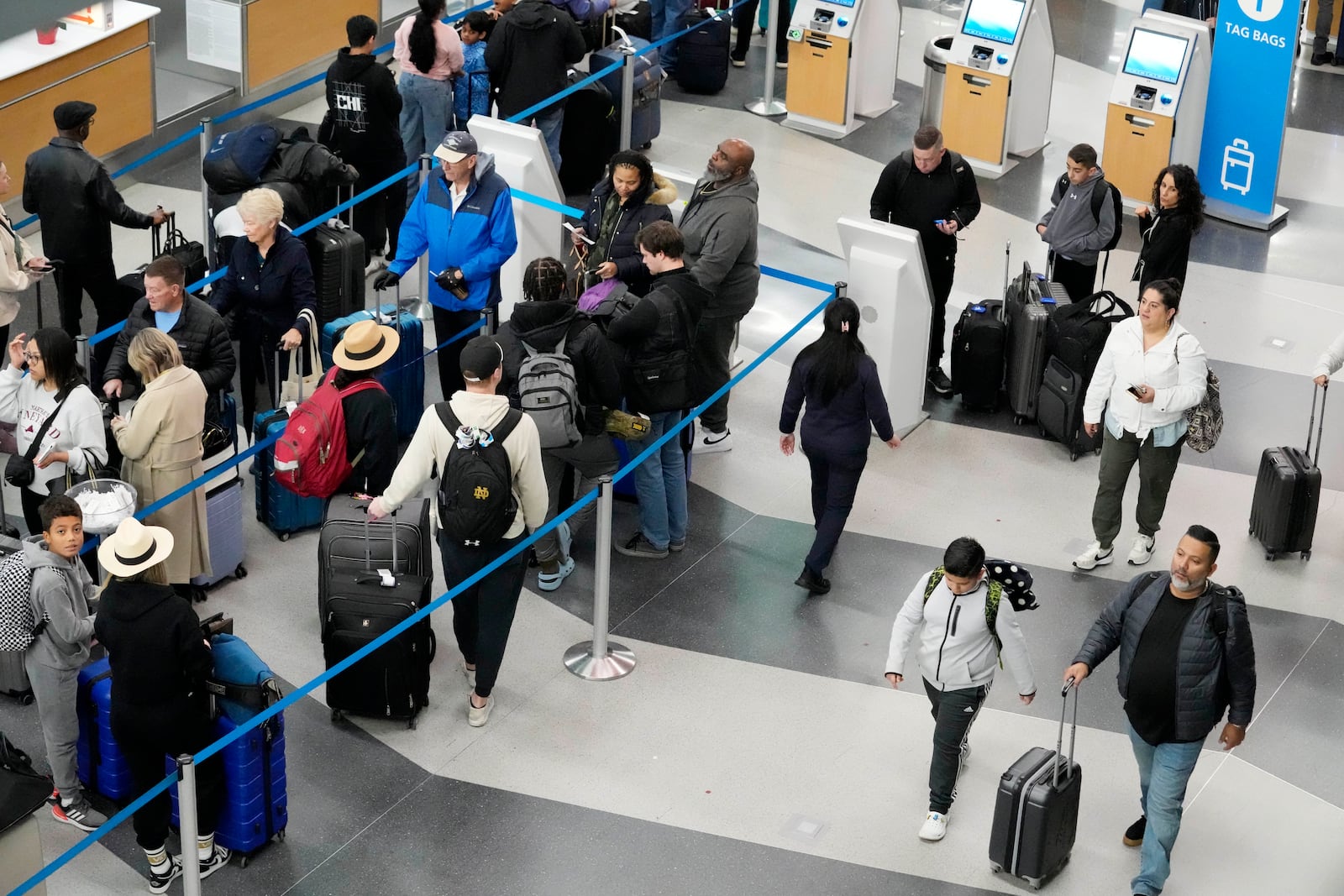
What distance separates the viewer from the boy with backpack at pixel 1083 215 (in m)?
9.77

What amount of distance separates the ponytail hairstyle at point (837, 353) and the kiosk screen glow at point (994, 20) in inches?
222

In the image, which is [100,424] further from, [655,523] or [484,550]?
[655,523]

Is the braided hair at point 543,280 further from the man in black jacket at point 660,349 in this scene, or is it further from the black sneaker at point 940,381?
the black sneaker at point 940,381

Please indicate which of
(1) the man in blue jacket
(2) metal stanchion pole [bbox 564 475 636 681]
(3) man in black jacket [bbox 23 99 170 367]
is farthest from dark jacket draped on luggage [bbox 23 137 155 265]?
(2) metal stanchion pole [bbox 564 475 636 681]

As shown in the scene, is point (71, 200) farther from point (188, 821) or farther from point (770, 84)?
point (770, 84)

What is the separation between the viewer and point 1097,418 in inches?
326

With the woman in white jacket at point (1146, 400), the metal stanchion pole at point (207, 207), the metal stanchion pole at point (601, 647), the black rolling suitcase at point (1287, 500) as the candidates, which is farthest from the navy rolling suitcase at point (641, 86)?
the black rolling suitcase at point (1287, 500)

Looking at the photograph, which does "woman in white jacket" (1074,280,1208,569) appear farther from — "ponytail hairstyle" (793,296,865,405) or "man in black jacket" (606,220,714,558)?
"man in black jacket" (606,220,714,558)

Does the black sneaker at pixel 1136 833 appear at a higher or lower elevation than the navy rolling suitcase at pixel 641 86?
lower

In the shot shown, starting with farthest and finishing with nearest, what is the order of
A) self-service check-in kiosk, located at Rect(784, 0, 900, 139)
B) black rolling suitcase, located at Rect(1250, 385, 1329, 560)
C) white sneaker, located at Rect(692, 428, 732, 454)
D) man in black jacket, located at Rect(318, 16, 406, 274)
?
self-service check-in kiosk, located at Rect(784, 0, 900, 139) → man in black jacket, located at Rect(318, 16, 406, 274) → white sneaker, located at Rect(692, 428, 732, 454) → black rolling suitcase, located at Rect(1250, 385, 1329, 560)

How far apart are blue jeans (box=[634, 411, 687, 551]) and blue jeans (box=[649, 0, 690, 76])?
6531mm

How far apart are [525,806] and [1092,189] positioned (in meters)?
4.81

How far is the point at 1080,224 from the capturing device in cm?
986

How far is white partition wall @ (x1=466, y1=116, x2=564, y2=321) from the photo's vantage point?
1036 cm
